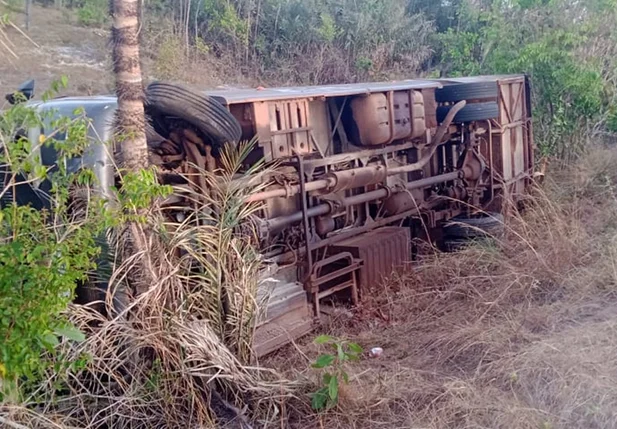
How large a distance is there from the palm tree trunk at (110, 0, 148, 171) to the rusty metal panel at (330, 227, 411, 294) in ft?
9.98

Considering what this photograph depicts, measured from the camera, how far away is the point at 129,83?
459 cm

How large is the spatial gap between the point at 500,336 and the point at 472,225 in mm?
3889

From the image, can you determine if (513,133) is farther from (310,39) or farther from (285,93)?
(310,39)

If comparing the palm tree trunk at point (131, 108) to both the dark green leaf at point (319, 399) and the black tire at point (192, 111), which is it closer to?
the black tire at point (192, 111)

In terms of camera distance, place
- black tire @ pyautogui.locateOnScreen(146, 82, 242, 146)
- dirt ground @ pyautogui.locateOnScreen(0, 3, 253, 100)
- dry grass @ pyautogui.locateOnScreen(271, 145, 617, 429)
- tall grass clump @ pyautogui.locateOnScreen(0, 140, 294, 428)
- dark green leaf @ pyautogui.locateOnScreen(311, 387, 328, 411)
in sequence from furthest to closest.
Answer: dirt ground @ pyautogui.locateOnScreen(0, 3, 253, 100)
black tire @ pyautogui.locateOnScreen(146, 82, 242, 146)
dark green leaf @ pyautogui.locateOnScreen(311, 387, 328, 411)
dry grass @ pyautogui.locateOnScreen(271, 145, 617, 429)
tall grass clump @ pyautogui.locateOnScreen(0, 140, 294, 428)

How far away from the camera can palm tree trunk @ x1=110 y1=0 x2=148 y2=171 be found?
4.50 metres

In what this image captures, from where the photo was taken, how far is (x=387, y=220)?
8312 millimetres

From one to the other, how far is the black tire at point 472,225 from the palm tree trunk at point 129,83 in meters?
5.26

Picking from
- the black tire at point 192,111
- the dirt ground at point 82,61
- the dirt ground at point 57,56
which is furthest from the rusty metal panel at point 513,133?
the dirt ground at point 57,56

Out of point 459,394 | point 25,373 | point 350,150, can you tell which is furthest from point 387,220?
point 25,373

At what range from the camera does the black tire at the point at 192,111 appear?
5.48 meters

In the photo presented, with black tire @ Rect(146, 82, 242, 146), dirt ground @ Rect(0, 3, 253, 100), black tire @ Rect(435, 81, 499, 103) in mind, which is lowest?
black tire @ Rect(435, 81, 499, 103)

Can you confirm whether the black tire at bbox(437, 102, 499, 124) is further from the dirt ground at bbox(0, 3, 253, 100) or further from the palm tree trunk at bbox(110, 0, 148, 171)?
the dirt ground at bbox(0, 3, 253, 100)

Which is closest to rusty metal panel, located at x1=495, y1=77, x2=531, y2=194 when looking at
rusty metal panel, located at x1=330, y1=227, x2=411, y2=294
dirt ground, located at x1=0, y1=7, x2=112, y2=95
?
rusty metal panel, located at x1=330, y1=227, x2=411, y2=294
